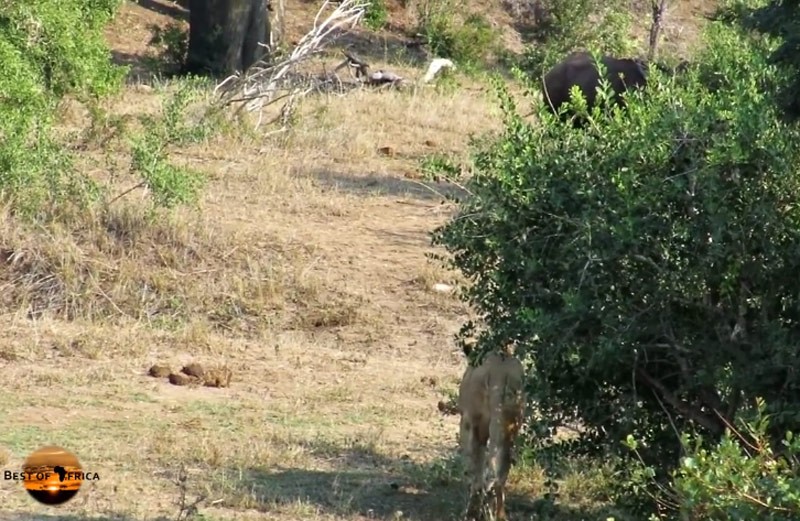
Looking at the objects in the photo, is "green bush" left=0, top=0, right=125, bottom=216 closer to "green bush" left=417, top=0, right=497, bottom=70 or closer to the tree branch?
the tree branch

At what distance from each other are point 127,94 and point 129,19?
884cm

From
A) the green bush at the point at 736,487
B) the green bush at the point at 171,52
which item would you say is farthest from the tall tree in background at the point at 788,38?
the green bush at the point at 171,52

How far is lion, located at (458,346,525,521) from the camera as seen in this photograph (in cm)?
671

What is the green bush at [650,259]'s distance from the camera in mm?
6059

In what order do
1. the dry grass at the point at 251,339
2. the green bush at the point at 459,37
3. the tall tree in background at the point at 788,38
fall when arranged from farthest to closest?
the green bush at the point at 459,37 < the dry grass at the point at 251,339 < the tall tree in background at the point at 788,38

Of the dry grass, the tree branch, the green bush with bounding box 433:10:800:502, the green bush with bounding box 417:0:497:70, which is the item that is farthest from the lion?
the green bush with bounding box 417:0:497:70

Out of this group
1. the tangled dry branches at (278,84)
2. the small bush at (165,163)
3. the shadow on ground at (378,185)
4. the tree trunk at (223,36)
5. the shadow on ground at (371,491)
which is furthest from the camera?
the tree trunk at (223,36)

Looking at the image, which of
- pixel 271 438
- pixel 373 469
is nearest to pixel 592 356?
pixel 373 469

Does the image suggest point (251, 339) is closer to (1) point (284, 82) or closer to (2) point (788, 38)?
(2) point (788, 38)

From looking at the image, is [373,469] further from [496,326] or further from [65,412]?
[65,412]

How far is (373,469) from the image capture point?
7.79 metres

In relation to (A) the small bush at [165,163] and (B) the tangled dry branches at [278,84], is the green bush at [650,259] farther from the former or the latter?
(B) the tangled dry branches at [278,84]

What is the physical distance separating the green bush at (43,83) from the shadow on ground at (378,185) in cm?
221

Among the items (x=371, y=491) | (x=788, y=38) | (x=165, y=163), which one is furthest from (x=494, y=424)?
(x=165, y=163)
